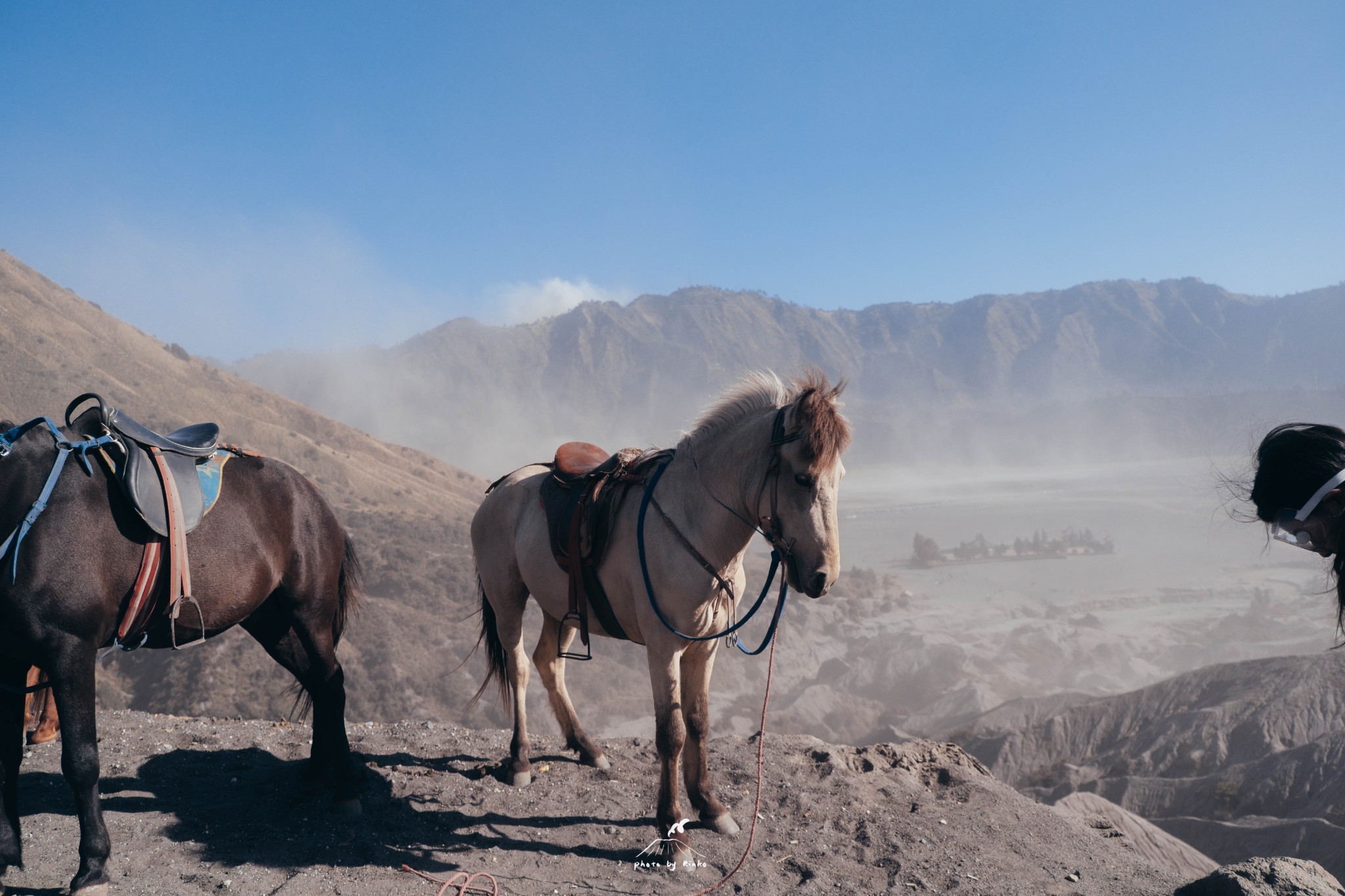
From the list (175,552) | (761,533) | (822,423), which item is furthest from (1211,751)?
(175,552)

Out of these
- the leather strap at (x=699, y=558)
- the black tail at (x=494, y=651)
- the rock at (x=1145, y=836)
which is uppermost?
the leather strap at (x=699, y=558)

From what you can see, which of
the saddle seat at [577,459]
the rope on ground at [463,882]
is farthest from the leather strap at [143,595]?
the saddle seat at [577,459]

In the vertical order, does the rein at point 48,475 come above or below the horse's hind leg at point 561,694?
above

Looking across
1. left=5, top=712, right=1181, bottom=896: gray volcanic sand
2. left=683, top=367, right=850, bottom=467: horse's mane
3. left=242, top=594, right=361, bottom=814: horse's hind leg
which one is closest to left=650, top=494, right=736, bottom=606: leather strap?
left=683, top=367, right=850, bottom=467: horse's mane

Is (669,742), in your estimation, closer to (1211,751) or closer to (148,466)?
(148,466)

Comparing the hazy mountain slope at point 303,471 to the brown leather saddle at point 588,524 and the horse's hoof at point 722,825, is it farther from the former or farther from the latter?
the horse's hoof at point 722,825

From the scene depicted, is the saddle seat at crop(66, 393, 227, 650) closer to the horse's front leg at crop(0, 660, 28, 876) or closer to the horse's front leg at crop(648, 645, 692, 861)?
the horse's front leg at crop(0, 660, 28, 876)

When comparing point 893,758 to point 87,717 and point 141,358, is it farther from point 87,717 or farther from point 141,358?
point 141,358

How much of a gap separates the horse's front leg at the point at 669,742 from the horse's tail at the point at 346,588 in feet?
7.22

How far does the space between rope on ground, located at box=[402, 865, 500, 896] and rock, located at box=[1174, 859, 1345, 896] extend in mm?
3351

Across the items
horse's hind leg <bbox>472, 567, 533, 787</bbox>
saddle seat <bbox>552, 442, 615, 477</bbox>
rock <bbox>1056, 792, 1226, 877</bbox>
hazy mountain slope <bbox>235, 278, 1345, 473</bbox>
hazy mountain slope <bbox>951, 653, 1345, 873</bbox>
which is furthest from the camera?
hazy mountain slope <bbox>235, 278, 1345, 473</bbox>

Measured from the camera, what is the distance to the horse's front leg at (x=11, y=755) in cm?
317

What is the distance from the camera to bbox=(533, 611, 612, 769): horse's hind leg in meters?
4.97

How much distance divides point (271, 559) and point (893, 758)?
461cm
